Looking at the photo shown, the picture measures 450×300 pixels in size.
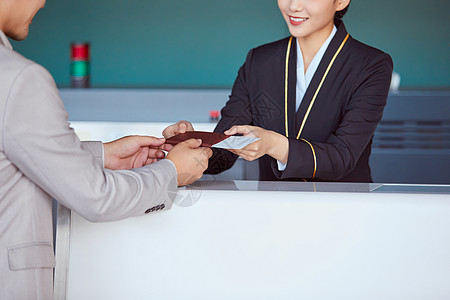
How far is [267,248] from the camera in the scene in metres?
0.97

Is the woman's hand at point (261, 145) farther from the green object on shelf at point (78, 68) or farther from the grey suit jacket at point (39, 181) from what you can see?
the green object on shelf at point (78, 68)

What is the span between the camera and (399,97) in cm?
270

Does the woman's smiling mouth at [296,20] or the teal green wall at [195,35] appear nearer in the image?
the woman's smiling mouth at [296,20]

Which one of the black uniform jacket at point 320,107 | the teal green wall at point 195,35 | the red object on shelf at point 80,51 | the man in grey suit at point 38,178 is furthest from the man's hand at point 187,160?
the teal green wall at point 195,35

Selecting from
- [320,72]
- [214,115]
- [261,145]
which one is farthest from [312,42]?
[214,115]

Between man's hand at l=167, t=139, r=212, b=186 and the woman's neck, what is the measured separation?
570 millimetres

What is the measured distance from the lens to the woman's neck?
4.62 feet

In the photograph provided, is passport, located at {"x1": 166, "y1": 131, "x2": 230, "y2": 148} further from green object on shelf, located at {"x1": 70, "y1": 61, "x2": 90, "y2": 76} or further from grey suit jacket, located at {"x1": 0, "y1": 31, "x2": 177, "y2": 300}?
green object on shelf, located at {"x1": 70, "y1": 61, "x2": 90, "y2": 76}

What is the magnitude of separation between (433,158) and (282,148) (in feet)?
6.01

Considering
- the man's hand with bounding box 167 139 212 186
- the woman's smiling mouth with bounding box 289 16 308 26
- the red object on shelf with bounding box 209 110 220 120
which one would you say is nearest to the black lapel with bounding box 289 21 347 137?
the woman's smiling mouth with bounding box 289 16 308 26

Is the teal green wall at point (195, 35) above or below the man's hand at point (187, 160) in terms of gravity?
above

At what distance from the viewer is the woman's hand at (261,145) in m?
1.10

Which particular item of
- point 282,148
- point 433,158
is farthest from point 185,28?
point 282,148

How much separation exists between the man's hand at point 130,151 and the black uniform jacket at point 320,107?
0.28 meters
